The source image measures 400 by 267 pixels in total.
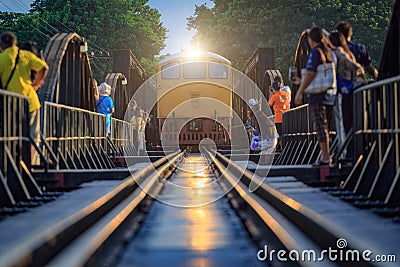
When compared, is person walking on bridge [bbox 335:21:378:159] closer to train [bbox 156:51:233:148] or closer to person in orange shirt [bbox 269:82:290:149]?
person in orange shirt [bbox 269:82:290:149]

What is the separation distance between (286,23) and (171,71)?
1133 cm

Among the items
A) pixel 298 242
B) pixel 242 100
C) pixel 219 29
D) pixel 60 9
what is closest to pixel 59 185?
pixel 298 242

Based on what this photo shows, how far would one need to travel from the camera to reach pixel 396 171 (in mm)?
5883

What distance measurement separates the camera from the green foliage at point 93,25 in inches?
1576

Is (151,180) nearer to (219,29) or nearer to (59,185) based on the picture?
(59,185)

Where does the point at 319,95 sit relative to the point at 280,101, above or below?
below

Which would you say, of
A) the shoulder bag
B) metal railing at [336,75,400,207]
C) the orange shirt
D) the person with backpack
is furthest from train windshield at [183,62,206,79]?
metal railing at [336,75,400,207]

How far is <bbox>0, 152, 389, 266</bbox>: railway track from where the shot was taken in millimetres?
4043

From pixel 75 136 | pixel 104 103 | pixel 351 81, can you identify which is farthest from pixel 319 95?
pixel 104 103

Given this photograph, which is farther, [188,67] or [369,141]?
[188,67]

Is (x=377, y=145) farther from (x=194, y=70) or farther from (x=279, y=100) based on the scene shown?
(x=194, y=70)

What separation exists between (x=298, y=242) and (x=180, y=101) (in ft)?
67.4

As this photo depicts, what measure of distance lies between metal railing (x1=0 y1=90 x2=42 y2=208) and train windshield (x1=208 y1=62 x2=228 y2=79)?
1791 cm

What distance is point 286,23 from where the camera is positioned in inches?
1361
